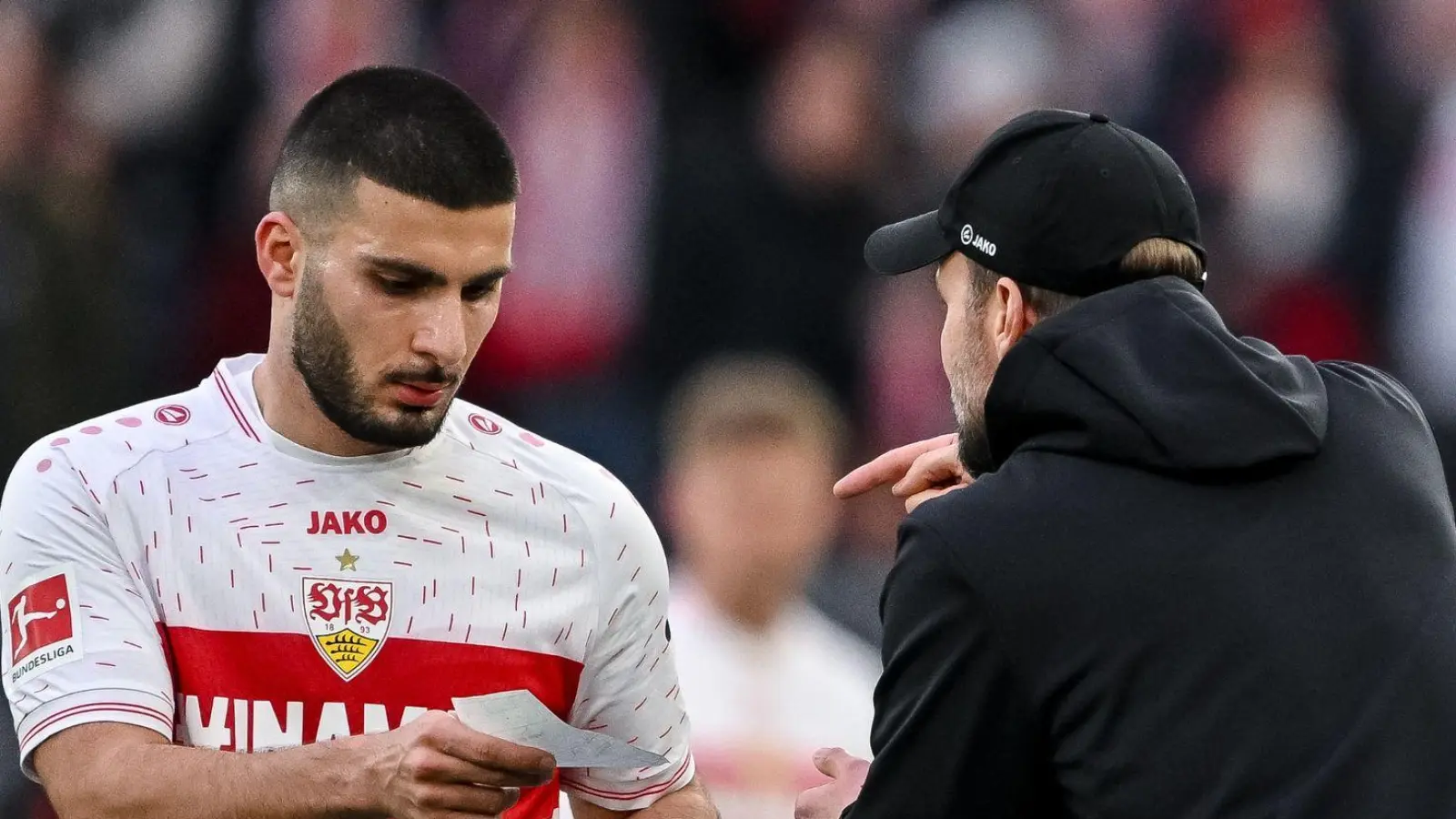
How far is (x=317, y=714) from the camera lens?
8.33ft

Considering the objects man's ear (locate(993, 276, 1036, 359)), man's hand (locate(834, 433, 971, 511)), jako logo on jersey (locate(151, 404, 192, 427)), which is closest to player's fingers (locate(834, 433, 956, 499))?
man's hand (locate(834, 433, 971, 511))

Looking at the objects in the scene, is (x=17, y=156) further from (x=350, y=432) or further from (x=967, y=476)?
(x=967, y=476)

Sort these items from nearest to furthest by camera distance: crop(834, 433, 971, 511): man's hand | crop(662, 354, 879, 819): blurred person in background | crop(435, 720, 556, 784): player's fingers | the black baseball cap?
crop(435, 720, 556, 784): player's fingers, the black baseball cap, crop(834, 433, 971, 511): man's hand, crop(662, 354, 879, 819): blurred person in background

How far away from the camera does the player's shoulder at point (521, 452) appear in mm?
2779

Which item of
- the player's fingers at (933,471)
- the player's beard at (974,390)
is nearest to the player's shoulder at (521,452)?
the player's fingers at (933,471)

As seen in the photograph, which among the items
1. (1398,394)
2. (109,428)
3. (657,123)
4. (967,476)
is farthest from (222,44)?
(1398,394)

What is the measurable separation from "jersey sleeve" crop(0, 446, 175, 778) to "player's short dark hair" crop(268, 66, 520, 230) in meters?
0.55

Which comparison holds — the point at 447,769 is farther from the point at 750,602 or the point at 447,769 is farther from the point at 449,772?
the point at 750,602

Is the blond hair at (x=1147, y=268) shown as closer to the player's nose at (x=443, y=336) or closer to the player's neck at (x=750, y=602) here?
the player's nose at (x=443, y=336)

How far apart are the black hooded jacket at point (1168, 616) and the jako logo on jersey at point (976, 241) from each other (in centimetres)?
27

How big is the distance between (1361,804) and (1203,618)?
28 cm

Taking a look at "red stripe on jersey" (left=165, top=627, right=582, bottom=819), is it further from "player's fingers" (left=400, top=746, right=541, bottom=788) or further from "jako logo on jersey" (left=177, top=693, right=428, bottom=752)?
"player's fingers" (left=400, top=746, right=541, bottom=788)

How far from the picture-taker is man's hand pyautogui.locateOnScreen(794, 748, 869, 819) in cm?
248

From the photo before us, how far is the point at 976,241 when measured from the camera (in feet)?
8.15
